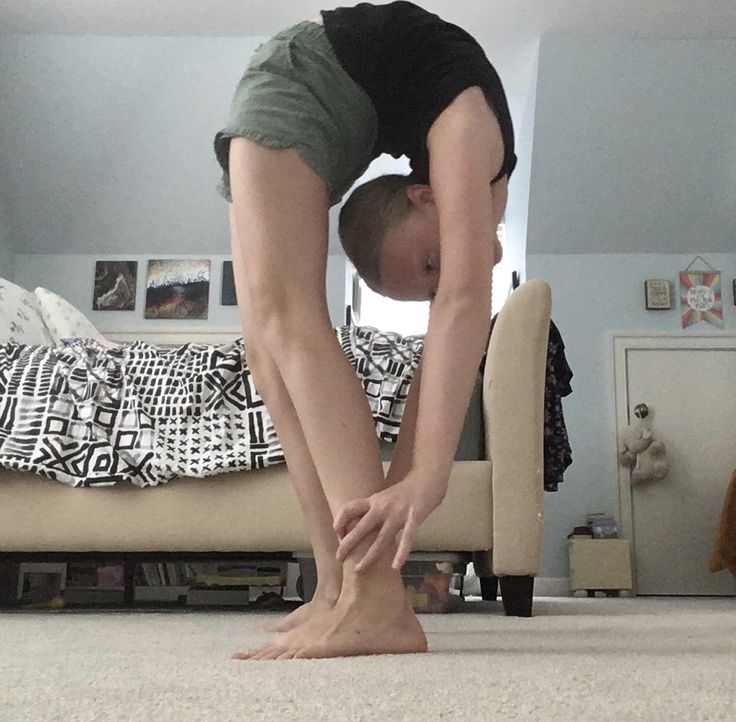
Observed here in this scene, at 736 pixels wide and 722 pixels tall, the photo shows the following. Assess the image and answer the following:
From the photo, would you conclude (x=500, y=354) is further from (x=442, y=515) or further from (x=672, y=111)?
(x=672, y=111)

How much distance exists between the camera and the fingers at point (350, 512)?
2.66 feet

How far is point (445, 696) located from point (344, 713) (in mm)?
87

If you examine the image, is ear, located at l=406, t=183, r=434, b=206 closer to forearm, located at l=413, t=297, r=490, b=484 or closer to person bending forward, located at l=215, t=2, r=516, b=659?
person bending forward, located at l=215, t=2, r=516, b=659

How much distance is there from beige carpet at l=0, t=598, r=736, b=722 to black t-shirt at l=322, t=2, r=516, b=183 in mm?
569

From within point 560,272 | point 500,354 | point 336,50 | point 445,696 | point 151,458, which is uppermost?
point 560,272

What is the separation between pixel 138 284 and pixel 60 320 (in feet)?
6.49

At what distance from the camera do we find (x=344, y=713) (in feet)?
1.69

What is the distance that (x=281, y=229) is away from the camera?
953mm

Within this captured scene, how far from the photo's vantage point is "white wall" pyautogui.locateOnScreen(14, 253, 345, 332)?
15.9 ft

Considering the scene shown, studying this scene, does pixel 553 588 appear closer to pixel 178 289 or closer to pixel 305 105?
pixel 178 289

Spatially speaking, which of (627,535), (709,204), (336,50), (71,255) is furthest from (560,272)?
(336,50)

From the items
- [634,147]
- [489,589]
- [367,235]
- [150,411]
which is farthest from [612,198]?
[367,235]

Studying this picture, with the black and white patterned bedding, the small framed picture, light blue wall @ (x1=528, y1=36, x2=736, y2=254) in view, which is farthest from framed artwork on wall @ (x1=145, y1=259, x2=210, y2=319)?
the black and white patterned bedding

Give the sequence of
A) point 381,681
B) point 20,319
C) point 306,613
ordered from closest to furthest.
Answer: point 381,681, point 306,613, point 20,319
